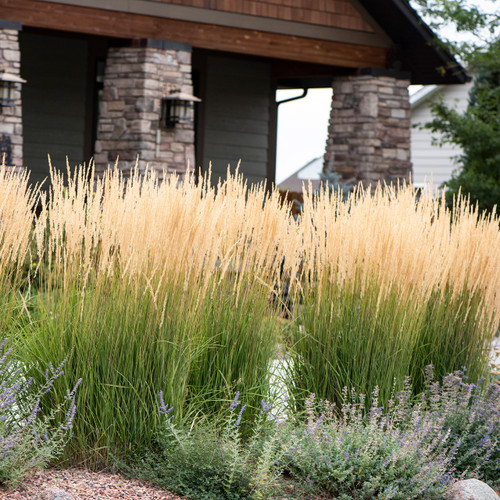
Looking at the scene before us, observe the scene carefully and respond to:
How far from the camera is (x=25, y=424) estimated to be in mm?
3828

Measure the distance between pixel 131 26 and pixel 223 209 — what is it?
24.6 feet

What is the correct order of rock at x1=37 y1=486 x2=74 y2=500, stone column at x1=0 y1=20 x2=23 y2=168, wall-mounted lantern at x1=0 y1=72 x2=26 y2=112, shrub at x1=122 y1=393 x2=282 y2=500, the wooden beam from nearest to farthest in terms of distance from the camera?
rock at x1=37 y1=486 x2=74 y2=500
shrub at x1=122 y1=393 x2=282 y2=500
wall-mounted lantern at x1=0 y1=72 x2=26 y2=112
stone column at x1=0 y1=20 x2=23 y2=168
the wooden beam

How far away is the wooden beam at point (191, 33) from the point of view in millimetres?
10656

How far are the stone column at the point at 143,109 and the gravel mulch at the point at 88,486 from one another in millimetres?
7719

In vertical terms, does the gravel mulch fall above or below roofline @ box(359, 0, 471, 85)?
below

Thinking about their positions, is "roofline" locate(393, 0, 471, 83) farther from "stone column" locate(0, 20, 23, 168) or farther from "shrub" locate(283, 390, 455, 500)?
"shrub" locate(283, 390, 455, 500)

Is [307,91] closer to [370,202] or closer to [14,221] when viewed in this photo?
[370,202]

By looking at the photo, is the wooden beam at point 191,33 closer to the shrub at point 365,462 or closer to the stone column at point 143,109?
the stone column at point 143,109

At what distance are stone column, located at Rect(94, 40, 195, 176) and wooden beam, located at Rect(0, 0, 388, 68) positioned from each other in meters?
0.29

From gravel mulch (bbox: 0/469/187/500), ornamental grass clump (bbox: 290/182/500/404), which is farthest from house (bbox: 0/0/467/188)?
gravel mulch (bbox: 0/469/187/500)

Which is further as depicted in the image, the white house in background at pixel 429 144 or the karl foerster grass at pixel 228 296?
the white house in background at pixel 429 144

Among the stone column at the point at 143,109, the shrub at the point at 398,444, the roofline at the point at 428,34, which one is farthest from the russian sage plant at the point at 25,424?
the roofline at the point at 428,34

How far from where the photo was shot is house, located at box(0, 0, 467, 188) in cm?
1127

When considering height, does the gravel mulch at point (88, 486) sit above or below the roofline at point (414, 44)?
below
